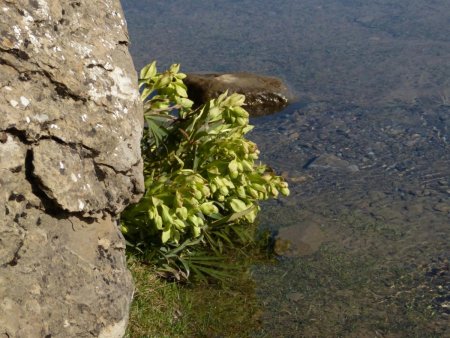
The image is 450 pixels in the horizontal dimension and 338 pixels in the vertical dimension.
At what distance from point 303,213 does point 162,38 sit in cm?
562

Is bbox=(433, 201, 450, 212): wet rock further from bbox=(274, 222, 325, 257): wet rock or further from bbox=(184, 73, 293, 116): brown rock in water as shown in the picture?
bbox=(184, 73, 293, 116): brown rock in water

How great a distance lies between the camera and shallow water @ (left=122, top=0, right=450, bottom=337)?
571cm

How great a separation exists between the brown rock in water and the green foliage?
117 inches

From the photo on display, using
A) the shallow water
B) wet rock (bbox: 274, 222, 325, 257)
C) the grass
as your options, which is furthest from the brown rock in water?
the grass

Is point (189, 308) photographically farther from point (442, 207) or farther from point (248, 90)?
point (248, 90)

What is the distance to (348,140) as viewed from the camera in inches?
330

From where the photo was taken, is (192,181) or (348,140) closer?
(192,181)

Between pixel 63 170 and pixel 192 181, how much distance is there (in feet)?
4.75

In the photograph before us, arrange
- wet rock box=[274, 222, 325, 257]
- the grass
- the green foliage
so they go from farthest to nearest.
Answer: wet rock box=[274, 222, 325, 257]
the green foliage
the grass

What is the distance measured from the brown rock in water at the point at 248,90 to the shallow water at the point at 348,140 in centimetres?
22

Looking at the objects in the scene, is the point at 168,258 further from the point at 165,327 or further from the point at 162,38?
the point at 162,38

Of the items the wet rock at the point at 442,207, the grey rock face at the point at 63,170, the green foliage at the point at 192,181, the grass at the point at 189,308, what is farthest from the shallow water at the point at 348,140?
the grey rock face at the point at 63,170

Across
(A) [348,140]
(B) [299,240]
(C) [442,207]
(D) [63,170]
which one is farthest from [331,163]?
(D) [63,170]

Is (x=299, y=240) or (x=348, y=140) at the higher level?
(x=299, y=240)
